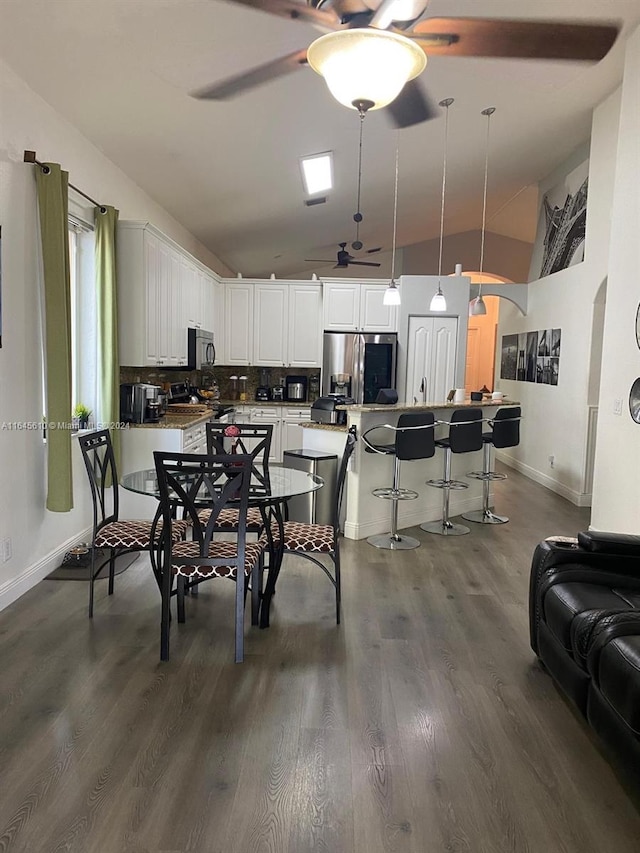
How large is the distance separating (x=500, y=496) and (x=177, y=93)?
509 centimetres

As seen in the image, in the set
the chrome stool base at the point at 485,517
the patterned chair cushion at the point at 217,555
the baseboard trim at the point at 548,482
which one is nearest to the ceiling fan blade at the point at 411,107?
the patterned chair cushion at the point at 217,555

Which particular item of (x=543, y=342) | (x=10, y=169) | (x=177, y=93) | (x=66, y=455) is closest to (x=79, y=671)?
(x=66, y=455)

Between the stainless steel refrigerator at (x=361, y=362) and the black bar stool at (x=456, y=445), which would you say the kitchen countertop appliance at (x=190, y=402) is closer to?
the stainless steel refrigerator at (x=361, y=362)

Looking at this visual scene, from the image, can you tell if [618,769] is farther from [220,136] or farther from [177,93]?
[220,136]

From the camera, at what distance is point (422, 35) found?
9.94 feet

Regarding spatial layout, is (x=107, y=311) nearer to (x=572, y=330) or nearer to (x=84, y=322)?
(x=84, y=322)

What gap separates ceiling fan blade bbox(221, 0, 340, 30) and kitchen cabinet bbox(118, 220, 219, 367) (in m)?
2.10

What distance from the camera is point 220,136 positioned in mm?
4652

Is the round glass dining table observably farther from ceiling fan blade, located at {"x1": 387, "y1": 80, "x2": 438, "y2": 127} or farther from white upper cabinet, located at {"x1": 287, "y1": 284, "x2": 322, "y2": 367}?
white upper cabinet, located at {"x1": 287, "y1": 284, "x2": 322, "y2": 367}

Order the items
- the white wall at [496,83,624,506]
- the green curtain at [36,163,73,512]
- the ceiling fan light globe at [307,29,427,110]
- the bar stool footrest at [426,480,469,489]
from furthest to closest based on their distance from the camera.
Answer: the white wall at [496,83,624,506]
the bar stool footrest at [426,480,469,489]
the green curtain at [36,163,73,512]
the ceiling fan light globe at [307,29,427,110]

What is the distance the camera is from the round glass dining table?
315 cm

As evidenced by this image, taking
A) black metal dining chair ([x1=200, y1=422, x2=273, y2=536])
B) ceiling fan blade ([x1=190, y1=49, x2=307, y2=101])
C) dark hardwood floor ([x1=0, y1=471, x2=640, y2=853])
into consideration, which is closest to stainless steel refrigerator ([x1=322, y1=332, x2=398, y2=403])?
black metal dining chair ([x1=200, y1=422, x2=273, y2=536])

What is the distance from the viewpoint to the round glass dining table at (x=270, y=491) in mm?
3150

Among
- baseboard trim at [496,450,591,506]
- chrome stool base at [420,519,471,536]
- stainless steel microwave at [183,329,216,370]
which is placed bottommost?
chrome stool base at [420,519,471,536]
